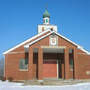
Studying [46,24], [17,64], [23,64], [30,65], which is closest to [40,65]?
[30,65]

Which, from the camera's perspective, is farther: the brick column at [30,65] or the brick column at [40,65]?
the brick column at [40,65]

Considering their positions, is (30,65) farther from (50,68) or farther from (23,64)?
(50,68)

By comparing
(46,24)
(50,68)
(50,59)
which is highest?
(46,24)

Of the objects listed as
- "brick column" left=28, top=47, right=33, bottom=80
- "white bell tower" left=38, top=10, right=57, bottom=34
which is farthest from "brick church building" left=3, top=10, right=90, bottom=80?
"white bell tower" left=38, top=10, right=57, bottom=34

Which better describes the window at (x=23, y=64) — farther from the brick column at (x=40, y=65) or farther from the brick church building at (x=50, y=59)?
the brick column at (x=40, y=65)

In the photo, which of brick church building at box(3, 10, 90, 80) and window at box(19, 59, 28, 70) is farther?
window at box(19, 59, 28, 70)

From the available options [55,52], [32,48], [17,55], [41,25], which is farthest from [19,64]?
[41,25]

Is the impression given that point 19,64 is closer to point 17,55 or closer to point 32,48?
point 17,55

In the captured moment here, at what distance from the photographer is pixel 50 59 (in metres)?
24.7

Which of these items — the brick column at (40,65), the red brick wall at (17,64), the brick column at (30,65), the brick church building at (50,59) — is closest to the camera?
the brick column at (30,65)

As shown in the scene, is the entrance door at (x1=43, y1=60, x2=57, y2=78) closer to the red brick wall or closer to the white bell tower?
the red brick wall

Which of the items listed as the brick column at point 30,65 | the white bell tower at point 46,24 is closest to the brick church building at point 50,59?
the brick column at point 30,65

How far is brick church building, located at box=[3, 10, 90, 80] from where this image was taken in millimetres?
22484

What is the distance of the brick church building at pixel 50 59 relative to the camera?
22484mm
